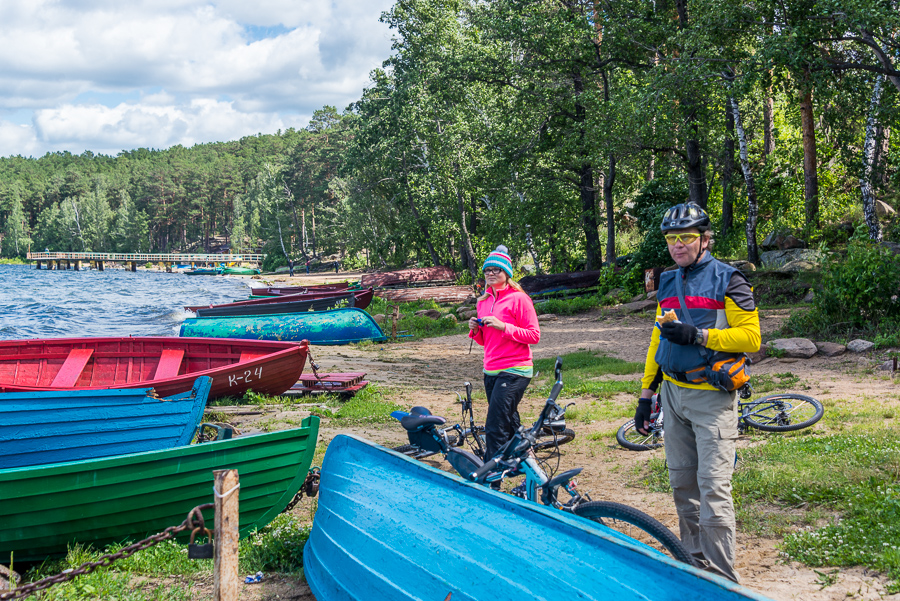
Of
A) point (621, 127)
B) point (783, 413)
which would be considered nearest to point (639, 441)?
point (783, 413)

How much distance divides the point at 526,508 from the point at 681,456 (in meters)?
1.19

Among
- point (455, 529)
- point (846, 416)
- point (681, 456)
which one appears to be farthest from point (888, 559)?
point (846, 416)

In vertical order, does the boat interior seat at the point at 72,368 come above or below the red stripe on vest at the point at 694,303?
below

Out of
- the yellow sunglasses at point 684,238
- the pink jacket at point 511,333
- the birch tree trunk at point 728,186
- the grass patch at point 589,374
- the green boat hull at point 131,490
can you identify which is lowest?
the grass patch at point 589,374

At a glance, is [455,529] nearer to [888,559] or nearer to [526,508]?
[526,508]

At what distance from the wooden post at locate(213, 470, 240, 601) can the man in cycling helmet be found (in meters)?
2.41

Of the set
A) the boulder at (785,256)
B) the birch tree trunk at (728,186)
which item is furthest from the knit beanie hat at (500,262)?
the birch tree trunk at (728,186)

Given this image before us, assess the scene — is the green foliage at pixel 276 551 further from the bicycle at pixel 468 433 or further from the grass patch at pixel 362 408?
the grass patch at pixel 362 408

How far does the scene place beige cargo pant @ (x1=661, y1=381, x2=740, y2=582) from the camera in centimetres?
340

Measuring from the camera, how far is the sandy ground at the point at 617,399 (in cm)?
390

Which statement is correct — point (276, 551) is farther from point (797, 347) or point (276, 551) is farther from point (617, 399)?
point (797, 347)

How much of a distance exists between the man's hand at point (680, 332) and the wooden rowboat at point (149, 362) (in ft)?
26.1

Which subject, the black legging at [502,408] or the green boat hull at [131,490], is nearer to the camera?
the green boat hull at [131,490]

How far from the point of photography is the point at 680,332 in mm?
3400
